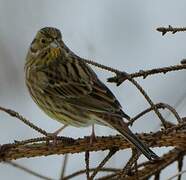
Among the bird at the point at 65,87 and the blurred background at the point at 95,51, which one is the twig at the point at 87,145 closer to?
the bird at the point at 65,87

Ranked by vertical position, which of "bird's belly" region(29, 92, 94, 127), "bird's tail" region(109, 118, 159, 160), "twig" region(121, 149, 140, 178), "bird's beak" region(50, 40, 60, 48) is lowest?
"twig" region(121, 149, 140, 178)

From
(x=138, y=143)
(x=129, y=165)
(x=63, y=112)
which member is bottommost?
(x=129, y=165)

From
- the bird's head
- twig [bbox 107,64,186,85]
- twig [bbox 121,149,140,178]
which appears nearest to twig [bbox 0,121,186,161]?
twig [bbox 121,149,140,178]

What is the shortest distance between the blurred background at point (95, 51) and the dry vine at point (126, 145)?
5.04ft

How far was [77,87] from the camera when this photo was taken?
3588 millimetres

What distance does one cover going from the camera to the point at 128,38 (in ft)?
18.5

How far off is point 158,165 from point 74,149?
0.36m

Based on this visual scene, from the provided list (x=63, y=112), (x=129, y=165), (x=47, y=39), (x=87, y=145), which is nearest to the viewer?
(x=129, y=165)

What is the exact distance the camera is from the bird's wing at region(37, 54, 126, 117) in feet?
11.1

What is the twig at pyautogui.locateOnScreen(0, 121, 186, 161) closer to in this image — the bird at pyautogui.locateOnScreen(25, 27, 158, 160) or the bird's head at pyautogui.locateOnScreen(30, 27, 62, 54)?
the bird at pyautogui.locateOnScreen(25, 27, 158, 160)

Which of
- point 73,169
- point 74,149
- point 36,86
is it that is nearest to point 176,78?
point 73,169

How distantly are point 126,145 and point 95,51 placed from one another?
1923 millimetres

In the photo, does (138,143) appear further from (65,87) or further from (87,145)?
(65,87)

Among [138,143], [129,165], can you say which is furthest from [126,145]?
[129,165]
